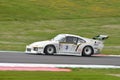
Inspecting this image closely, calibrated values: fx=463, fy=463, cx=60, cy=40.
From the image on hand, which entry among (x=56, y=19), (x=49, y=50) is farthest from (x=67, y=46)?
(x=56, y=19)

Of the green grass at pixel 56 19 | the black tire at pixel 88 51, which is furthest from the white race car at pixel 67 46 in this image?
the green grass at pixel 56 19

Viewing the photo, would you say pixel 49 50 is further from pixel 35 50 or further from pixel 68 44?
pixel 68 44

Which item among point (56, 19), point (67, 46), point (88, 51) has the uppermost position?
point (56, 19)

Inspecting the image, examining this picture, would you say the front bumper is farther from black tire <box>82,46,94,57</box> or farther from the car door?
black tire <box>82,46,94,57</box>

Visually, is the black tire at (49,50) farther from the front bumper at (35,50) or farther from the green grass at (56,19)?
the green grass at (56,19)

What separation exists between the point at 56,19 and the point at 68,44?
27230mm

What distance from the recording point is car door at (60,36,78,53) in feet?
83.7

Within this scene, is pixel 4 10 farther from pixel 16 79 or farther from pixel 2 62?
pixel 16 79

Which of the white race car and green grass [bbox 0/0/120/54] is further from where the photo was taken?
green grass [bbox 0/0/120/54]

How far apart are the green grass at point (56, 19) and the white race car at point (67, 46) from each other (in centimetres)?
1210

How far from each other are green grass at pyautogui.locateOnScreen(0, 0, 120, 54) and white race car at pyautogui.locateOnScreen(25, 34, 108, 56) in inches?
476

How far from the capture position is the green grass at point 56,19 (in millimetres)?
43188

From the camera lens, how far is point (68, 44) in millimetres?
25594

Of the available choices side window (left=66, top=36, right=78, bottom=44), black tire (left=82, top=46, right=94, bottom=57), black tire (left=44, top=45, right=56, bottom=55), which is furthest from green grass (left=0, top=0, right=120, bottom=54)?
black tire (left=44, top=45, right=56, bottom=55)
